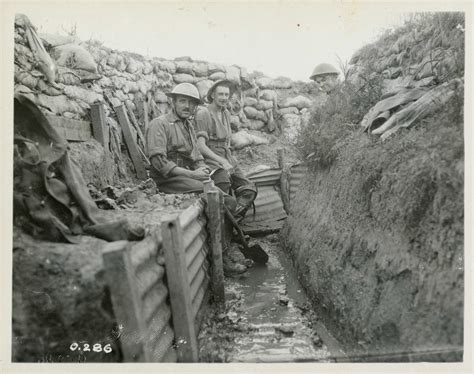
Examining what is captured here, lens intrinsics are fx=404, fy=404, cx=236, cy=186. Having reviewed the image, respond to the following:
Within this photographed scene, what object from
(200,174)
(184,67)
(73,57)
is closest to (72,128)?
(73,57)

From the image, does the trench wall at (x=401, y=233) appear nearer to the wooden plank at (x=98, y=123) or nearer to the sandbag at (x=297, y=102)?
the wooden plank at (x=98, y=123)

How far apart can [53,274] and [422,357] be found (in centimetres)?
186

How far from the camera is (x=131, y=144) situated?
5691 millimetres

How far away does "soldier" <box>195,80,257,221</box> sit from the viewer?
5.52 m

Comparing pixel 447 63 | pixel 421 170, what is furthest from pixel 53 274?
pixel 447 63

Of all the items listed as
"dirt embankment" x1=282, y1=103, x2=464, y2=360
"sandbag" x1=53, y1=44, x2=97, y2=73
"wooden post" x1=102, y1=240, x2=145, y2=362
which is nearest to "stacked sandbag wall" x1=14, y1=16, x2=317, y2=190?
"sandbag" x1=53, y1=44, x2=97, y2=73

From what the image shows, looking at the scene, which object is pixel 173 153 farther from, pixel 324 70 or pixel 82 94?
pixel 324 70

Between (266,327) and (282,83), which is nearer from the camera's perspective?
(266,327)

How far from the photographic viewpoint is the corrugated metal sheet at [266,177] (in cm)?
692

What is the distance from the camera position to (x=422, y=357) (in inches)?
80.0

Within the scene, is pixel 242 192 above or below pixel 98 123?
below

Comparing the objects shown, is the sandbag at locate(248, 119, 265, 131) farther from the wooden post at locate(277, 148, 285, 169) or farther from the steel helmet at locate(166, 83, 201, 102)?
the steel helmet at locate(166, 83, 201, 102)

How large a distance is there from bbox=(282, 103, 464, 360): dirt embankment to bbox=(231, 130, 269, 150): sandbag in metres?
5.92

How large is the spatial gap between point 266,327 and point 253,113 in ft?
25.8
